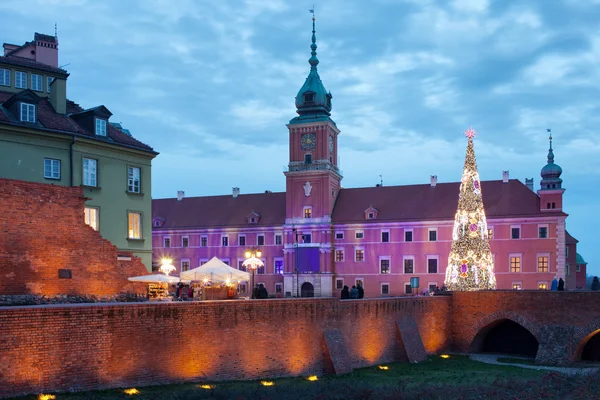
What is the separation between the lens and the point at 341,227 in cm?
7181

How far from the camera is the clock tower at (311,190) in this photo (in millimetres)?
71438

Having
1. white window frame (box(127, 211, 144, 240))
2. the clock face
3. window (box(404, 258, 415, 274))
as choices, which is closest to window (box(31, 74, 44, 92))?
white window frame (box(127, 211, 144, 240))

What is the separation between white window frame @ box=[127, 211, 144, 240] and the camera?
33.2 metres

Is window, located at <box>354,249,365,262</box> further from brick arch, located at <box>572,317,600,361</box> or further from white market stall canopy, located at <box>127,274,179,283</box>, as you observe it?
white market stall canopy, located at <box>127,274,179,283</box>

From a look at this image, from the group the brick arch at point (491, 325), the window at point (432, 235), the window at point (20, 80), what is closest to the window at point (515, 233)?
the window at point (432, 235)

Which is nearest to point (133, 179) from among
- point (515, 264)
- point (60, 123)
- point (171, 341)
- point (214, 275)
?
point (60, 123)

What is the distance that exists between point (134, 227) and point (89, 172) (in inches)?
143

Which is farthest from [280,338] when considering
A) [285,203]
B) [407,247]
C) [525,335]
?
[285,203]

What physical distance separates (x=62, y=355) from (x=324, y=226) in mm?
54291

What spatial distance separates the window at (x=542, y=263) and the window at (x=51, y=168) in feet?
152

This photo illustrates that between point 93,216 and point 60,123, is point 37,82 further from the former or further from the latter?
point 93,216

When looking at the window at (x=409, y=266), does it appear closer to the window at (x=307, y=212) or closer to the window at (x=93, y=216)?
the window at (x=307, y=212)

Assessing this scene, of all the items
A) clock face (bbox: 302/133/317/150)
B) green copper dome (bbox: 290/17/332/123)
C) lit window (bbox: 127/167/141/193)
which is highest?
green copper dome (bbox: 290/17/332/123)

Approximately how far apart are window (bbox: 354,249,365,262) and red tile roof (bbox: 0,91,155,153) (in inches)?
1554
